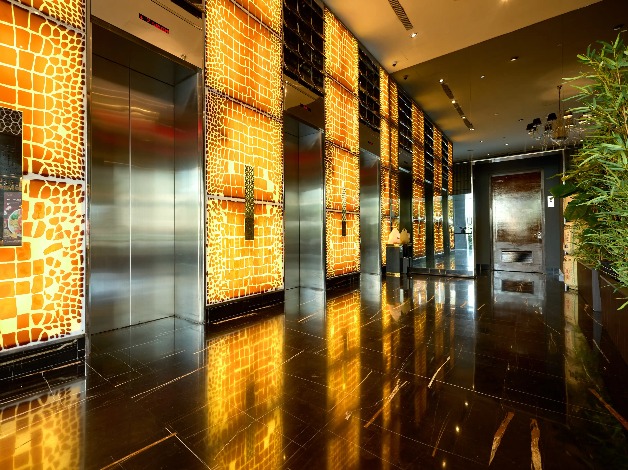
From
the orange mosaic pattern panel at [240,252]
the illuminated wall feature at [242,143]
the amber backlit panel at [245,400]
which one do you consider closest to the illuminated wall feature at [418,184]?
the orange mosaic pattern panel at [240,252]

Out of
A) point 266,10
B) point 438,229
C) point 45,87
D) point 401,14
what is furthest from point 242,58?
point 438,229

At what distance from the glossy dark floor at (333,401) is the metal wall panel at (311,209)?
2355 millimetres

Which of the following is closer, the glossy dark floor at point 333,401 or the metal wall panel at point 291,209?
the glossy dark floor at point 333,401

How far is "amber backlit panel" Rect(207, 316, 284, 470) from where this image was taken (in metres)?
1.65

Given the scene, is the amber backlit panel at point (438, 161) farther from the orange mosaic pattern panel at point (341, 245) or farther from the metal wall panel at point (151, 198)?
the metal wall panel at point (151, 198)

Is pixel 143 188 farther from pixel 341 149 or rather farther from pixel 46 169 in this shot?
pixel 341 149

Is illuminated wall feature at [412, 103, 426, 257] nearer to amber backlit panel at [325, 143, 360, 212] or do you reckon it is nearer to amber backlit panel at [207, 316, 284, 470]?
amber backlit panel at [325, 143, 360, 212]

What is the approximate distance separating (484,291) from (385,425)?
5.24m

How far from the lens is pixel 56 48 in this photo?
276 centimetres

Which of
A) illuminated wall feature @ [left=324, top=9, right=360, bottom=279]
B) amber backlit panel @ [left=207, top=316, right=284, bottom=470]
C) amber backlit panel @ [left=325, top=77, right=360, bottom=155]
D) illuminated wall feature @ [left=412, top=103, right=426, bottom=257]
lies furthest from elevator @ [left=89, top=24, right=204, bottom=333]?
illuminated wall feature @ [left=412, top=103, right=426, bottom=257]

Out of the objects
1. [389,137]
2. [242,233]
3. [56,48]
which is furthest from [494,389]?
[389,137]

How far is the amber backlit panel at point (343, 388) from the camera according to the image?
1646mm

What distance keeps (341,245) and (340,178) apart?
55.6 inches

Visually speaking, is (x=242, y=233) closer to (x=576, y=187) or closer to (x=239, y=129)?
(x=239, y=129)
